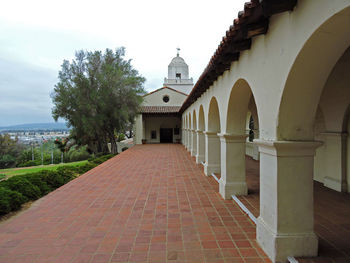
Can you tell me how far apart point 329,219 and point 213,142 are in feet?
15.9

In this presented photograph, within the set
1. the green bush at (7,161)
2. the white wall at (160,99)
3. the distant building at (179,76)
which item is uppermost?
the distant building at (179,76)

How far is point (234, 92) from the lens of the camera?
539 centimetres

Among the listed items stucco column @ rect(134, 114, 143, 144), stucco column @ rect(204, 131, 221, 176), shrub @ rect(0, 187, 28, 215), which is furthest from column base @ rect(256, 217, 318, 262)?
stucco column @ rect(134, 114, 143, 144)

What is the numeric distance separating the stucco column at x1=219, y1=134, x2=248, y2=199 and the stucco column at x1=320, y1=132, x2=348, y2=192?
103 inches

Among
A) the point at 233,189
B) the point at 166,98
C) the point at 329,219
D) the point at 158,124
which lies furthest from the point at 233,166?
the point at 166,98

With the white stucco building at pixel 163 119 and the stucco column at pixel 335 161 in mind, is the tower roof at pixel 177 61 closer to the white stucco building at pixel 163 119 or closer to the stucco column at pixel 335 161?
the white stucco building at pixel 163 119

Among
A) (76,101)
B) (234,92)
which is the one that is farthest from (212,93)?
(76,101)

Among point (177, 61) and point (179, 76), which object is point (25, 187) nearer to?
point (179, 76)

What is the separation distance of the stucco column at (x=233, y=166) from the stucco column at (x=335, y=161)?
8.57ft

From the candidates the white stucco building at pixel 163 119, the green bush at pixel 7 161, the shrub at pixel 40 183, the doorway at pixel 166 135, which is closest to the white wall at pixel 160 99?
the white stucco building at pixel 163 119

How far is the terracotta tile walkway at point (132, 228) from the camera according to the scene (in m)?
3.64

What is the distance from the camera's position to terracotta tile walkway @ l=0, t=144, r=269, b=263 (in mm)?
3645

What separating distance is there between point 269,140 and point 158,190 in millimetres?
4768

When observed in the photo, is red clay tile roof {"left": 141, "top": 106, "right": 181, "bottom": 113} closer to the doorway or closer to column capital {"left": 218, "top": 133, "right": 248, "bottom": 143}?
the doorway
